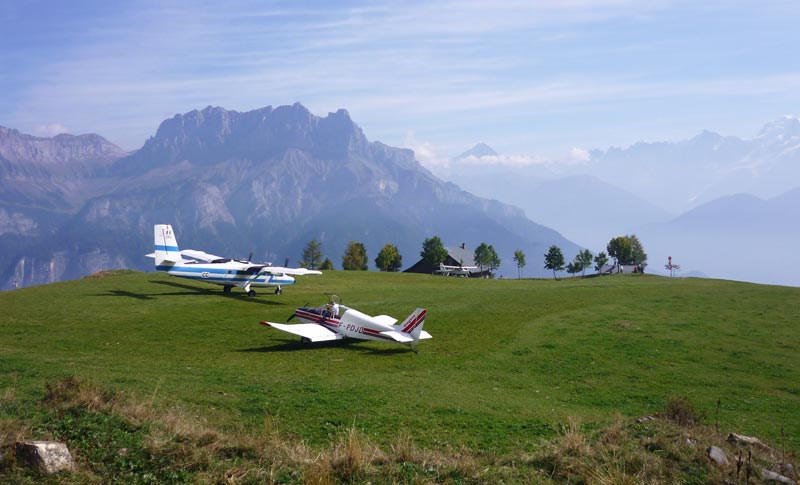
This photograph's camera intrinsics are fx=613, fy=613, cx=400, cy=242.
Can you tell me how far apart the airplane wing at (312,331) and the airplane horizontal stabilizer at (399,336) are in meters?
2.04

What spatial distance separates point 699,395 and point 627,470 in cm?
1024

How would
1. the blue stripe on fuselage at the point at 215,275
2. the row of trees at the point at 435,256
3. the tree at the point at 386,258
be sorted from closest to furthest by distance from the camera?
1. the blue stripe on fuselage at the point at 215,275
2. the tree at the point at 386,258
3. the row of trees at the point at 435,256

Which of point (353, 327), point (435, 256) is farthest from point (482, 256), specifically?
point (353, 327)

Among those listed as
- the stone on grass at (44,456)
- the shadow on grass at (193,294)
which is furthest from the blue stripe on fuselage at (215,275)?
the stone on grass at (44,456)

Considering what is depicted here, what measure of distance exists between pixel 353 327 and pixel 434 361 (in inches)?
165

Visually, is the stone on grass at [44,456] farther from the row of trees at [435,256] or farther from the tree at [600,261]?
the tree at [600,261]

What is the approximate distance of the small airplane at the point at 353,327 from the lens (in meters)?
23.0

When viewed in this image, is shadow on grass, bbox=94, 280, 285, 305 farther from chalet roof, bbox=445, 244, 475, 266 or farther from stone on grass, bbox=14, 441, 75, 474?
chalet roof, bbox=445, 244, 475, 266

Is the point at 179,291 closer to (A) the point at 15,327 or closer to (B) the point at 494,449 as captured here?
(A) the point at 15,327

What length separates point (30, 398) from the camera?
38.7 feet

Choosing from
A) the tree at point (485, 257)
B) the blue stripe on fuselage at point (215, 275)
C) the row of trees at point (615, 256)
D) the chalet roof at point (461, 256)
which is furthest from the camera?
the chalet roof at point (461, 256)

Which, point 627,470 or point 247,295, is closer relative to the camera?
point 627,470

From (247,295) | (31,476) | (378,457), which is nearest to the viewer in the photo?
(31,476)

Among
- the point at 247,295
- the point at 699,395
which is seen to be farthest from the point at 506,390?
the point at 247,295
